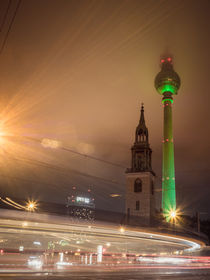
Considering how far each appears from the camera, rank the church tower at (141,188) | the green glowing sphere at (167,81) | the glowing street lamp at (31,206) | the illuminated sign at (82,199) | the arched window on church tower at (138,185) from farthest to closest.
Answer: the illuminated sign at (82,199) → the green glowing sphere at (167,81) → the arched window on church tower at (138,185) → the church tower at (141,188) → the glowing street lamp at (31,206)

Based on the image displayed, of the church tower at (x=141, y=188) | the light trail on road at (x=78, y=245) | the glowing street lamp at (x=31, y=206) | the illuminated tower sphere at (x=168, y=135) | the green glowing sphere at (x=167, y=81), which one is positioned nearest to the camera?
the light trail on road at (x=78, y=245)

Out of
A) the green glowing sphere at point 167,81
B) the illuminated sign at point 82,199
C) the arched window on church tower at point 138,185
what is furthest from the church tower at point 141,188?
the illuminated sign at point 82,199

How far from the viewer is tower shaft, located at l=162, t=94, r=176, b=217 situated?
86006 mm

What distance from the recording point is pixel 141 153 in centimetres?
8188

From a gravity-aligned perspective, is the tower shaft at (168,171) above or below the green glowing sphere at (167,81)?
below

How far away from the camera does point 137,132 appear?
8688 cm

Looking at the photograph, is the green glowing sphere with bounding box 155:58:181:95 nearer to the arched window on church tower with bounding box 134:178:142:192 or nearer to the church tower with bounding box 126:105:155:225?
the church tower with bounding box 126:105:155:225

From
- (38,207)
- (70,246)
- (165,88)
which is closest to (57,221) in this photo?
(38,207)

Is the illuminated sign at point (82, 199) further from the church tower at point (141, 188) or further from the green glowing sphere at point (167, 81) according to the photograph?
the green glowing sphere at point (167, 81)

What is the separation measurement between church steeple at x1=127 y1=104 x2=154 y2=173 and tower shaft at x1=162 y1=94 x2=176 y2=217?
32.9ft

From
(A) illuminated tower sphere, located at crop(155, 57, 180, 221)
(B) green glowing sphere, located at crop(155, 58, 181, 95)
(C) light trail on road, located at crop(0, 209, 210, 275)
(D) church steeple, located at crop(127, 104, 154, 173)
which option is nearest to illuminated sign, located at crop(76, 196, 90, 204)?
(A) illuminated tower sphere, located at crop(155, 57, 180, 221)

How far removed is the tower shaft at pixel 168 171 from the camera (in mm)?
86006

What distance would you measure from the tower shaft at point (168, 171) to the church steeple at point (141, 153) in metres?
10.0

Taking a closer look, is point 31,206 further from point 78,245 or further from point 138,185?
point 138,185
